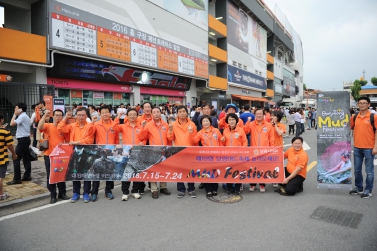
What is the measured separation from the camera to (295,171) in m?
5.21

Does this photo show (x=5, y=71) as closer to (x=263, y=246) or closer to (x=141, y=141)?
(x=141, y=141)

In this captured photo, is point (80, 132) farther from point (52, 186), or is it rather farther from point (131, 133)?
point (52, 186)

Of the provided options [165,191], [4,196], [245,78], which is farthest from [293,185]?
[245,78]

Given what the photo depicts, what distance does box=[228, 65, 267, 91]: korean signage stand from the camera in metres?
29.3

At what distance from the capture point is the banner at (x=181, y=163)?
523cm

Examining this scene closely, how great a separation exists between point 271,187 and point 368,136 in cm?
217

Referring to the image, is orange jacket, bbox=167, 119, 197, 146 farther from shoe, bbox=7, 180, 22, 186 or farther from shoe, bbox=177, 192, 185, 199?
shoe, bbox=7, 180, 22, 186

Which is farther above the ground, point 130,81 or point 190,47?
point 190,47

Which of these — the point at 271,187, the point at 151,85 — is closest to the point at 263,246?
the point at 271,187

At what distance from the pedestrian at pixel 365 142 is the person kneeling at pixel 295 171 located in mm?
999

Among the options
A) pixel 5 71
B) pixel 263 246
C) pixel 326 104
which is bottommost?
pixel 263 246

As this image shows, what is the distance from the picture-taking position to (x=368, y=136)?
4.96 meters

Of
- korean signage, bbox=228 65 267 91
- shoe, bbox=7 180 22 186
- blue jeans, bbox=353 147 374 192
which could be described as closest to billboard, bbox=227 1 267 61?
A: korean signage, bbox=228 65 267 91

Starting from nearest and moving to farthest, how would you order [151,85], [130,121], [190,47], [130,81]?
[130,121] → [130,81] → [151,85] → [190,47]
